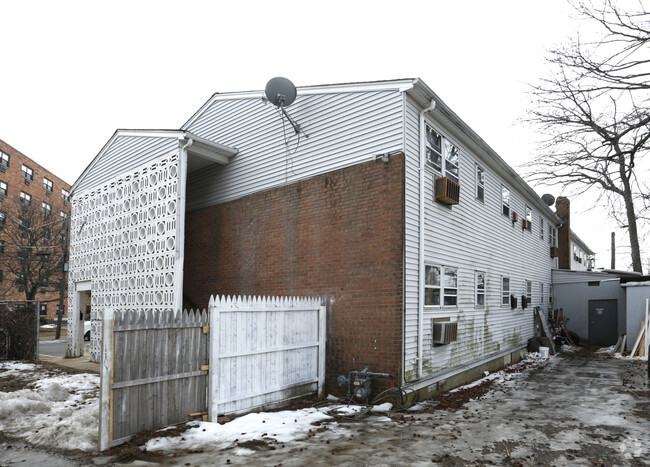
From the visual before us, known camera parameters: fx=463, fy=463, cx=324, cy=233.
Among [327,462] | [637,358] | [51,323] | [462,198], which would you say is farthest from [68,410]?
[51,323]

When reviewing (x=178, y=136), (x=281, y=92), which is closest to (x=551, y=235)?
(x=281, y=92)

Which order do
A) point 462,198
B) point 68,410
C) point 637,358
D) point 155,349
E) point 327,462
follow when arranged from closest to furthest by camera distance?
point 327,462 < point 155,349 < point 68,410 < point 462,198 < point 637,358

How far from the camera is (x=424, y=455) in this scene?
6.01m

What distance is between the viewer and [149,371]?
Result: 656cm

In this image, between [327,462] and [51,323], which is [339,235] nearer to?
[327,462]

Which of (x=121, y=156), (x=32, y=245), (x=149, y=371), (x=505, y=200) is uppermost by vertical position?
(x=121, y=156)

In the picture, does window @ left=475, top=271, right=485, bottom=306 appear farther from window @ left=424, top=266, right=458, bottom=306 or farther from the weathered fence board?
the weathered fence board

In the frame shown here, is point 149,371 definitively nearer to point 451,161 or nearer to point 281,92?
point 281,92

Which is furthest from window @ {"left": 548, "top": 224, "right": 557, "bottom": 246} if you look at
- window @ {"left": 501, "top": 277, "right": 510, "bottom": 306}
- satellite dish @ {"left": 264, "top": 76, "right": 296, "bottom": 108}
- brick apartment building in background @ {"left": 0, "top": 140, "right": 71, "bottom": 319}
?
brick apartment building in background @ {"left": 0, "top": 140, "right": 71, "bottom": 319}

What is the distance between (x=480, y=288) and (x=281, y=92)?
25.5 ft

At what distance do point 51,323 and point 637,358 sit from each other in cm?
4480

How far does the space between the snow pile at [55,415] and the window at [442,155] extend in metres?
8.22

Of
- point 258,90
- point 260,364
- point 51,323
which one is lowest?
point 51,323

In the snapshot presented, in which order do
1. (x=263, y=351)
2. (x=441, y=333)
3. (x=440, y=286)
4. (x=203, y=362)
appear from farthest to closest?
(x=440, y=286) → (x=441, y=333) → (x=263, y=351) → (x=203, y=362)
